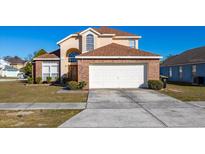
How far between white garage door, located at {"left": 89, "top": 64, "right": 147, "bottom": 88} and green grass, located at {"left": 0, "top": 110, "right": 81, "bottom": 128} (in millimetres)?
10242

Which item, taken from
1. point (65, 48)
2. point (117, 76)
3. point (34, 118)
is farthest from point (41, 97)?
point (65, 48)

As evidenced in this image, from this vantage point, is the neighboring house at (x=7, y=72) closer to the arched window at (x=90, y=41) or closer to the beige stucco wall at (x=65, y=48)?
the beige stucco wall at (x=65, y=48)

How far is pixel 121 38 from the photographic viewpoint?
27.5m

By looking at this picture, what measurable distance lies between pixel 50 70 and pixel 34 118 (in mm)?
18651

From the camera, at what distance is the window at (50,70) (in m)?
25.7

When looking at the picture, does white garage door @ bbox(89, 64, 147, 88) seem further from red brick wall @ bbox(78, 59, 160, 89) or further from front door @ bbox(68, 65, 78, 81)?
front door @ bbox(68, 65, 78, 81)

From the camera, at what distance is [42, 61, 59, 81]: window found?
84.4ft

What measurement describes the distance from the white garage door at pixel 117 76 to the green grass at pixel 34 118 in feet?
33.6

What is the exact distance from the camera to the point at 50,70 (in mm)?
25891

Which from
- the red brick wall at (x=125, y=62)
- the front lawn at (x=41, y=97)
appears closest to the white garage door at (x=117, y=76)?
the red brick wall at (x=125, y=62)

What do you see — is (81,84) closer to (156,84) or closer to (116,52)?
(116,52)
